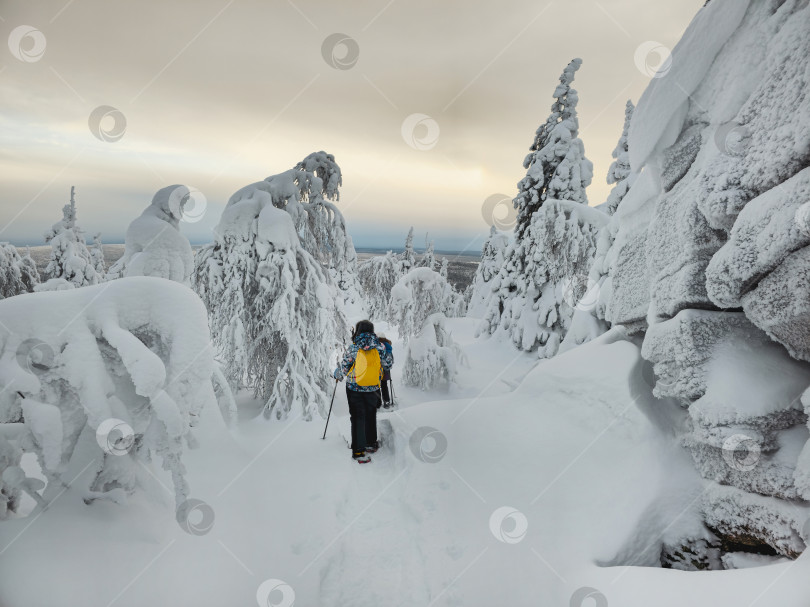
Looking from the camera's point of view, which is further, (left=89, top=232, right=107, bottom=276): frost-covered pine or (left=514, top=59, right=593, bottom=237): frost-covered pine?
(left=89, top=232, right=107, bottom=276): frost-covered pine

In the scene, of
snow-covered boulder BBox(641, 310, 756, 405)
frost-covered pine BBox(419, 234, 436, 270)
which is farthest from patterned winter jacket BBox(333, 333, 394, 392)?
frost-covered pine BBox(419, 234, 436, 270)

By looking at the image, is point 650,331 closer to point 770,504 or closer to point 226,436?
point 770,504

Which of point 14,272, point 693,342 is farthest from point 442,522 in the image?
point 14,272

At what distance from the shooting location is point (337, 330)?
877 cm

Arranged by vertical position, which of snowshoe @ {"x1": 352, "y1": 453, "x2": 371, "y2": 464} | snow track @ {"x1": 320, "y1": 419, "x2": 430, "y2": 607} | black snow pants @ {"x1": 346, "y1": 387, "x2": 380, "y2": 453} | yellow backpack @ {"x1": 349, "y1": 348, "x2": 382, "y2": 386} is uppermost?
yellow backpack @ {"x1": 349, "y1": 348, "x2": 382, "y2": 386}

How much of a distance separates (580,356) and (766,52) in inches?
150

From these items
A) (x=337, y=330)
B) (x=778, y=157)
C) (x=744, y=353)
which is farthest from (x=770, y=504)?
(x=337, y=330)

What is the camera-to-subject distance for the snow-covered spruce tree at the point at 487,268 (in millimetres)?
33594

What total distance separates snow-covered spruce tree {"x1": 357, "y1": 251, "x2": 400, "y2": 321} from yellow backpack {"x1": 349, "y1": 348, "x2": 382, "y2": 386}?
1171cm

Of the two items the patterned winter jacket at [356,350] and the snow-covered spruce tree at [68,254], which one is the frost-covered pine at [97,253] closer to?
the snow-covered spruce tree at [68,254]

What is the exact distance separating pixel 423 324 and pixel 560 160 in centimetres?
985

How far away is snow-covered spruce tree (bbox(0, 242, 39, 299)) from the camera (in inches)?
725

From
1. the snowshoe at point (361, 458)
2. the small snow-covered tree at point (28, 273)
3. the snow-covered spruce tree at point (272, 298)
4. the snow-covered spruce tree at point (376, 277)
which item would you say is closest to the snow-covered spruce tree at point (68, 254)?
the small snow-covered tree at point (28, 273)

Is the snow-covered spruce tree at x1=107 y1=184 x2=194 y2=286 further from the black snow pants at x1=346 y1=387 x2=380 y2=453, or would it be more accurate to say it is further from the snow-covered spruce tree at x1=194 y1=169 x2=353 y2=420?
the black snow pants at x1=346 y1=387 x2=380 y2=453
